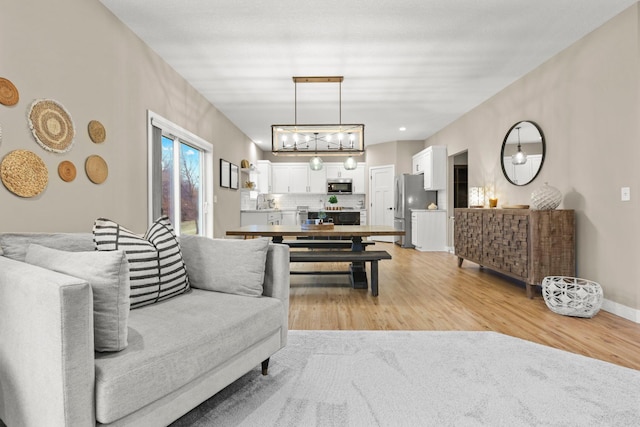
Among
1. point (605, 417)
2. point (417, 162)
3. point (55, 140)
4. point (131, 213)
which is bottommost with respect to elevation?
point (605, 417)

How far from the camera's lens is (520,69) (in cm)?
398

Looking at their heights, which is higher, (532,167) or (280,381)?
(532,167)

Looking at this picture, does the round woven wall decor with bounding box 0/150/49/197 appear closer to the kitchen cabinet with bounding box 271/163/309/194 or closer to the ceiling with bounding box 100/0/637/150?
the ceiling with bounding box 100/0/637/150

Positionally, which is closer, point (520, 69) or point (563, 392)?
point (563, 392)

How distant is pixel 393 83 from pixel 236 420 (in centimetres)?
413

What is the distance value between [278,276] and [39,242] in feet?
3.66

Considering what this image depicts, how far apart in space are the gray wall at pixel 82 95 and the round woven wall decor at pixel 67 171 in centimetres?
3

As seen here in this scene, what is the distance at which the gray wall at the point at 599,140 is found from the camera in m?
2.76

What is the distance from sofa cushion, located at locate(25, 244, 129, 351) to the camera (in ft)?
3.70

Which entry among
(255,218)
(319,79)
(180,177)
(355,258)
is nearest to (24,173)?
(180,177)

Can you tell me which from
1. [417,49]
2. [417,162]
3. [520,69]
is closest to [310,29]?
[417,49]

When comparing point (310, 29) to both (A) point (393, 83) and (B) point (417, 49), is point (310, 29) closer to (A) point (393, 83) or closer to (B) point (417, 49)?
(B) point (417, 49)

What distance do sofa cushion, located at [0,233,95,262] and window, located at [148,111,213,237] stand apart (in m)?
1.90

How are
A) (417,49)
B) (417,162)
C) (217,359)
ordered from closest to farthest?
1. (217,359)
2. (417,49)
3. (417,162)
